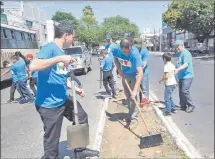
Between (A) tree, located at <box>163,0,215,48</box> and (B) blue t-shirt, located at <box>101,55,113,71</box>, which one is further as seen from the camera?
(A) tree, located at <box>163,0,215,48</box>

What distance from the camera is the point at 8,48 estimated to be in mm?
15477

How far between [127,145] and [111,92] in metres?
4.82

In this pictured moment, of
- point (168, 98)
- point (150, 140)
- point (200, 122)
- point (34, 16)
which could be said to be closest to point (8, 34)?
point (168, 98)

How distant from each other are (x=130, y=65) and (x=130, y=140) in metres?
1.39

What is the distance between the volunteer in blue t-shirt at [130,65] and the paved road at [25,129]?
41.2 inches

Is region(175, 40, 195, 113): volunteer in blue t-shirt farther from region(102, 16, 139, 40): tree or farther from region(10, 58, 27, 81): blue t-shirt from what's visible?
region(102, 16, 139, 40): tree

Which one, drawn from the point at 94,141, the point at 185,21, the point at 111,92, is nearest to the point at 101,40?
the point at 185,21

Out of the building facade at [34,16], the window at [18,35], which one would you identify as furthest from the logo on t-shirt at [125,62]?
the building facade at [34,16]

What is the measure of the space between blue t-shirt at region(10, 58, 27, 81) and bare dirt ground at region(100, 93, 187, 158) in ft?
11.6

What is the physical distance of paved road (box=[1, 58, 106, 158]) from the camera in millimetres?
5211

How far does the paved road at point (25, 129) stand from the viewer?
521 centimetres

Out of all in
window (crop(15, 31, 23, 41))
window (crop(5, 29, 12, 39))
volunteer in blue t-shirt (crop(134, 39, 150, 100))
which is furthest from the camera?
window (crop(15, 31, 23, 41))

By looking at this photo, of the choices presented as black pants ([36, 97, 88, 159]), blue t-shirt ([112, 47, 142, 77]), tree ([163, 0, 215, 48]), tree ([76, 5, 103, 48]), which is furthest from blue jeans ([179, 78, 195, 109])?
tree ([76, 5, 103, 48])

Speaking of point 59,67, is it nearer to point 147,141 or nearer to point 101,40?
point 147,141
